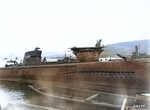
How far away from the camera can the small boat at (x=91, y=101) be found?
7684mm

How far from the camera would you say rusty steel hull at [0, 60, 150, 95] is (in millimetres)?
10461

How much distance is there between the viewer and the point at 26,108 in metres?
6.36

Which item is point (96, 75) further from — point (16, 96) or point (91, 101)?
point (16, 96)

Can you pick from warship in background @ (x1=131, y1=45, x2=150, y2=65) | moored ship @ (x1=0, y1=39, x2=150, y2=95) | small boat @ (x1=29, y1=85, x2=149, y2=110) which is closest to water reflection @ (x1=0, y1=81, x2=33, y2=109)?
small boat @ (x1=29, y1=85, x2=149, y2=110)

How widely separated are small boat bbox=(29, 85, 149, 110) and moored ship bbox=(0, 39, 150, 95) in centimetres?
124

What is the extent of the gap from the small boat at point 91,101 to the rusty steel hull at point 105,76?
1244 mm

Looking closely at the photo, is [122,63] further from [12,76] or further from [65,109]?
[12,76]

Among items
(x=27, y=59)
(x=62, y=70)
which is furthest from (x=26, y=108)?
(x=27, y=59)

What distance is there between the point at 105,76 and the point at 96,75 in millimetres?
831

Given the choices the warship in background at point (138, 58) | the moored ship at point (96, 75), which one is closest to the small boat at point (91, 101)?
the moored ship at point (96, 75)

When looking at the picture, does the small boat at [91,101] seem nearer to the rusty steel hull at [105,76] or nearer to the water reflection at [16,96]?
the rusty steel hull at [105,76]

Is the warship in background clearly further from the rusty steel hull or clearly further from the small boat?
the small boat

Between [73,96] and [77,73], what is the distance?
2.43m

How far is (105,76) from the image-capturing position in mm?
11727
